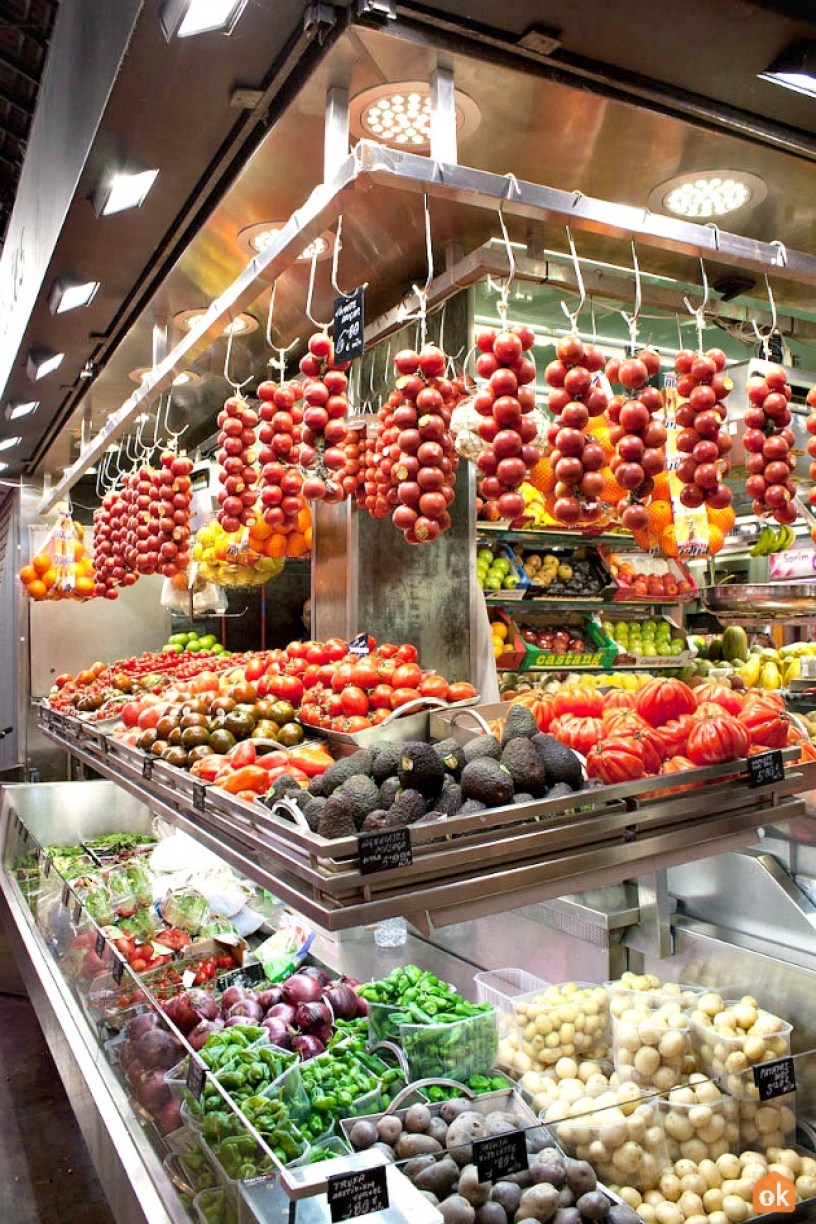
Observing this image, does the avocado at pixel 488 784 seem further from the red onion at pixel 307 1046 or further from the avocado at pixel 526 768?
the red onion at pixel 307 1046

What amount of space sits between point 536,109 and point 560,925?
265cm

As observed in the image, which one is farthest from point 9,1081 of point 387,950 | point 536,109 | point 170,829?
point 536,109

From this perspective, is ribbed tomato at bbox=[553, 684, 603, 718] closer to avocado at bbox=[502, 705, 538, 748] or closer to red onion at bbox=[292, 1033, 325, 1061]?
avocado at bbox=[502, 705, 538, 748]

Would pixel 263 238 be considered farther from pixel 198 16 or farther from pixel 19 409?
pixel 19 409

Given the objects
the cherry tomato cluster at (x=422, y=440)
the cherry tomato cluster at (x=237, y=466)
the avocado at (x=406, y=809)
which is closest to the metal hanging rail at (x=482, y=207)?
the cherry tomato cluster at (x=422, y=440)

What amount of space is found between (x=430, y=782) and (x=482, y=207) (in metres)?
1.48

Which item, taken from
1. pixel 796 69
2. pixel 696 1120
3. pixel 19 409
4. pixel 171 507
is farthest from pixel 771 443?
pixel 19 409

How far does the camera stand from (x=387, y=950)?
3.60 m

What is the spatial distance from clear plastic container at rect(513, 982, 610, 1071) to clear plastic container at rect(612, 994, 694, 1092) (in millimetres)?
104

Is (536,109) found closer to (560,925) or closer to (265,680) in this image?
(265,680)

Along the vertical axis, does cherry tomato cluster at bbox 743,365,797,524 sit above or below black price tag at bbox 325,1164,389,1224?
above

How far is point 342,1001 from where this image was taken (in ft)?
10.3

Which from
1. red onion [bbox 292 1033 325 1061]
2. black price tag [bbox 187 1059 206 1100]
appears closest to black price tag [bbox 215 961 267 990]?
red onion [bbox 292 1033 325 1061]

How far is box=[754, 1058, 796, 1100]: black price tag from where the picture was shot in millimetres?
2355
